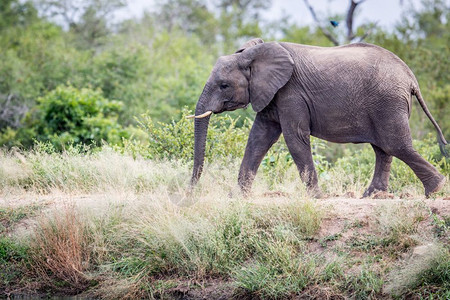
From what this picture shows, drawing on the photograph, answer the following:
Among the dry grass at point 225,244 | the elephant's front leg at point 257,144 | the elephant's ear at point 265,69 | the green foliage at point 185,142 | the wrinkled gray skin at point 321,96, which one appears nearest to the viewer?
the dry grass at point 225,244

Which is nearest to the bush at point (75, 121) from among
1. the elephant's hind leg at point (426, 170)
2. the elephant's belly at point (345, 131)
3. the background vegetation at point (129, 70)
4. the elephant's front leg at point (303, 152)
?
the background vegetation at point (129, 70)

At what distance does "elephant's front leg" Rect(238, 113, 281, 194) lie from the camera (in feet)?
32.9

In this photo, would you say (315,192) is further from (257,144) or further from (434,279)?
(434,279)

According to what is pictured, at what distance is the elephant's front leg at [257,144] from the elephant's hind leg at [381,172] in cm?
151

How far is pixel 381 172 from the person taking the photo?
33.1ft

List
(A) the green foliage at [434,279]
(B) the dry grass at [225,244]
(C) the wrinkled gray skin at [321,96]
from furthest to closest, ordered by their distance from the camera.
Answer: (C) the wrinkled gray skin at [321,96] → (B) the dry grass at [225,244] → (A) the green foliage at [434,279]

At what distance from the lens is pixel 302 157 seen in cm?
965

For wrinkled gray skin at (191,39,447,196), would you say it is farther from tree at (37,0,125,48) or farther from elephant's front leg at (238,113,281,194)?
tree at (37,0,125,48)

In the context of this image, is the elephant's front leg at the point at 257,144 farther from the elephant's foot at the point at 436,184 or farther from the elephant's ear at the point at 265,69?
the elephant's foot at the point at 436,184

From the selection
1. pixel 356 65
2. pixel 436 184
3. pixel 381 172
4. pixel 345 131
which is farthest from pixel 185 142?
pixel 436 184

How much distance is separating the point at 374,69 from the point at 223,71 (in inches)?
81.4

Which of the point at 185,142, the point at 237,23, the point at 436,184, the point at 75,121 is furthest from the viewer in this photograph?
the point at 237,23

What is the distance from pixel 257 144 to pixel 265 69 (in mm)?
1108

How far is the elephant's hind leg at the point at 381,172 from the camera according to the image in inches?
396
